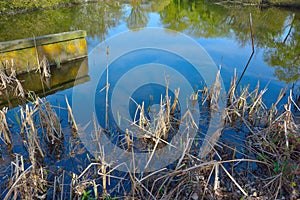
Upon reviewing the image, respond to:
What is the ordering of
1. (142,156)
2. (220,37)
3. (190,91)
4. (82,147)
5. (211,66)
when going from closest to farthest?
(142,156)
(82,147)
(190,91)
(211,66)
(220,37)

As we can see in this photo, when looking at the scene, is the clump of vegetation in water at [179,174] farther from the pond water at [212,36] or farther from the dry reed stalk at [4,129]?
the pond water at [212,36]

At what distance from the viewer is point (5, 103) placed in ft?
19.9

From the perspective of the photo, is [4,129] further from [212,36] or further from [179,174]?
[212,36]

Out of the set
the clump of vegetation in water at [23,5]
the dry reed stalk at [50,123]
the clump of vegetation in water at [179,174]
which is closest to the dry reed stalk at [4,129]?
the clump of vegetation in water at [179,174]

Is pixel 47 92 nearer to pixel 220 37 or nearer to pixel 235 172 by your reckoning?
pixel 235 172

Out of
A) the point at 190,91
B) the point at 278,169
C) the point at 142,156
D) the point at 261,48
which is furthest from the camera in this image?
the point at 261,48

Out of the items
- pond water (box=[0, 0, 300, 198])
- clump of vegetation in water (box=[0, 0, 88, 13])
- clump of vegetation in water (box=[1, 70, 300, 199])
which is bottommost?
clump of vegetation in water (box=[1, 70, 300, 199])

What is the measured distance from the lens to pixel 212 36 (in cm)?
1328

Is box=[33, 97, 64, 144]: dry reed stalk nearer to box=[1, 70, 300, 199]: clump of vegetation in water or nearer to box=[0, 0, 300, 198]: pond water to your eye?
box=[1, 70, 300, 199]: clump of vegetation in water

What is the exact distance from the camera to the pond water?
23.9 ft

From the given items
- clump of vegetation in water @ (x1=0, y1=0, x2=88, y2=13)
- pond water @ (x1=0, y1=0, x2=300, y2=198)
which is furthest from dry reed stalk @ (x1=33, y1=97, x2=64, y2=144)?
clump of vegetation in water @ (x1=0, y1=0, x2=88, y2=13)

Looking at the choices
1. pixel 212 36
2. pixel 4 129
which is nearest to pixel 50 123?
pixel 4 129

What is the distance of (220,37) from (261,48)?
2.46 m

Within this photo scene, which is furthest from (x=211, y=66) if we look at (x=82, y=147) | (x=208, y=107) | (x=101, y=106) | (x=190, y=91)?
(x=82, y=147)
